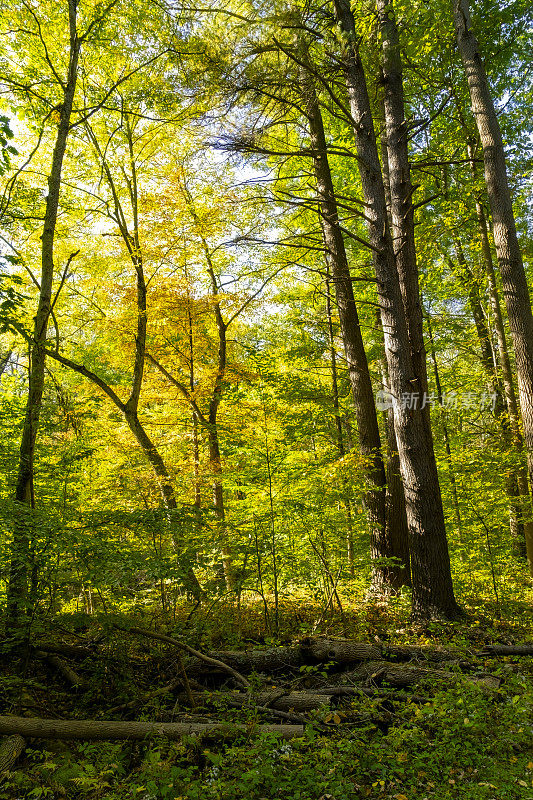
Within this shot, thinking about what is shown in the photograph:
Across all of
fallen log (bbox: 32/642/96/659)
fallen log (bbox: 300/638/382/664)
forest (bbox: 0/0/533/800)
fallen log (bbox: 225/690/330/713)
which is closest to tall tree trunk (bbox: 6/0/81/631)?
forest (bbox: 0/0/533/800)

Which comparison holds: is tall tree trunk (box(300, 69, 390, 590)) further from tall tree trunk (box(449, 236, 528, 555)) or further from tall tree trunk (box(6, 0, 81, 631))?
tall tree trunk (box(6, 0, 81, 631))

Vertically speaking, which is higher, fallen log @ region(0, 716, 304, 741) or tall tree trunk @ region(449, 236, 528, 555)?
tall tree trunk @ region(449, 236, 528, 555)

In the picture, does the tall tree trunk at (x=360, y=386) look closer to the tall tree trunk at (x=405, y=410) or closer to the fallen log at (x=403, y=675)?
the tall tree trunk at (x=405, y=410)

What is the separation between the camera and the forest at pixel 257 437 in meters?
3.62

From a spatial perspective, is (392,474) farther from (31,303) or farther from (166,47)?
(31,303)

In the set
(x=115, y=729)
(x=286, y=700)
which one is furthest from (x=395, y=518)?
(x=115, y=729)

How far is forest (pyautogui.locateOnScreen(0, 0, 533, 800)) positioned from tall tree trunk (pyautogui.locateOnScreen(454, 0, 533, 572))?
0.04m

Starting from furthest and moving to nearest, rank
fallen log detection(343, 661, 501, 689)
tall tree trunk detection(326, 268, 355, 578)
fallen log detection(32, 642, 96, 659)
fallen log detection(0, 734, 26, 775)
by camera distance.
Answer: tall tree trunk detection(326, 268, 355, 578), fallen log detection(32, 642, 96, 659), fallen log detection(343, 661, 501, 689), fallen log detection(0, 734, 26, 775)

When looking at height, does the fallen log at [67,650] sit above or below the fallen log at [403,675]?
above

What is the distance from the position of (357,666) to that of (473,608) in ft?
10.7

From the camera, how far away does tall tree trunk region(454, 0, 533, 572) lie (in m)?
6.75

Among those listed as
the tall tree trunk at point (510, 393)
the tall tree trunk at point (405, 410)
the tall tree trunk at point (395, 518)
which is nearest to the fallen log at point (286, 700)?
the tall tree trunk at point (405, 410)

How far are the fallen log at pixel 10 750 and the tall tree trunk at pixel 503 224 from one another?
6.52 metres

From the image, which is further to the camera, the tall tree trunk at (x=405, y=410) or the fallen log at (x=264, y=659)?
the tall tree trunk at (x=405, y=410)
